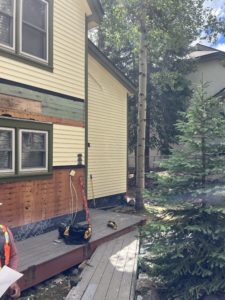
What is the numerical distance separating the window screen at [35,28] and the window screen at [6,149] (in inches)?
79.6

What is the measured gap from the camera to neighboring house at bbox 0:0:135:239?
23.0 ft

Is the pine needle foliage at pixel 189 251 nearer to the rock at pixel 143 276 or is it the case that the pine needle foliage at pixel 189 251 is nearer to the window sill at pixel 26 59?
the rock at pixel 143 276

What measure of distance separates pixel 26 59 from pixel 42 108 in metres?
1.18

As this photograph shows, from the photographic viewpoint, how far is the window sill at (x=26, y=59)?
22.6 feet

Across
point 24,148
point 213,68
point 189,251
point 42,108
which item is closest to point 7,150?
point 24,148

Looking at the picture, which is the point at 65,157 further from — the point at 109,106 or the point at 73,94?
the point at 109,106

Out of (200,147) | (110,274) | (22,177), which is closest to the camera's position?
(200,147)

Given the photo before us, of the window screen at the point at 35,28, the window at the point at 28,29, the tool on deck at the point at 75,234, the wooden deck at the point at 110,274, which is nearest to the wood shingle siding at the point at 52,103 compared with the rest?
the window at the point at 28,29

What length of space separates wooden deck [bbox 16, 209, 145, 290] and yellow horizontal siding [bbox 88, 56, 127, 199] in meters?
4.32

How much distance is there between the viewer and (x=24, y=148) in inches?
292

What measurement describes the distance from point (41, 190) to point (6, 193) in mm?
1092

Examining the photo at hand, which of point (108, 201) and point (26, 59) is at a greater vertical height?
point (26, 59)

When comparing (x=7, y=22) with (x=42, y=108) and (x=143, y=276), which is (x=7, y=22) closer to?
(x=42, y=108)

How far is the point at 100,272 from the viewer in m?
5.89
